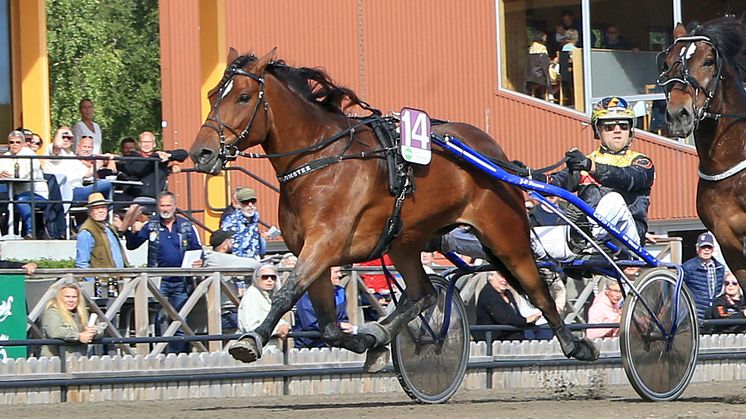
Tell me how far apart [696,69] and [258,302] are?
3.70 metres

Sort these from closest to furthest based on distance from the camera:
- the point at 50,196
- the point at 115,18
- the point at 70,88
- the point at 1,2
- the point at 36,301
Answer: the point at 36,301 < the point at 50,196 < the point at 1,2 < the point at 70,88 < the point at 115,18

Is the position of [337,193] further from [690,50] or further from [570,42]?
[570,42]

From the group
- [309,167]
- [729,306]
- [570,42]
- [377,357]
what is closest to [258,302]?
[377,357]

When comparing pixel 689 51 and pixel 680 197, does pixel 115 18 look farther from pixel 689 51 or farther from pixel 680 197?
pixel 689 51

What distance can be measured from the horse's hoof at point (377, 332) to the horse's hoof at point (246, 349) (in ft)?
3.60

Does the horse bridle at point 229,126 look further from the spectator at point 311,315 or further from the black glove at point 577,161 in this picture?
the spectator at point 311,315

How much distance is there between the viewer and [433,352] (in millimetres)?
9695

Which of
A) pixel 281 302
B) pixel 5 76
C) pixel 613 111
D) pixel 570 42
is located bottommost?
pixel 281 302

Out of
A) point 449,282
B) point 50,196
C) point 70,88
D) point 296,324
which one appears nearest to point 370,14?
point 50,196

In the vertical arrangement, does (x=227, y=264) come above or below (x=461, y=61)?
below

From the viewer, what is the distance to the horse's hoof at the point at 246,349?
8.12 m

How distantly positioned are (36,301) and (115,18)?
28.3 meters

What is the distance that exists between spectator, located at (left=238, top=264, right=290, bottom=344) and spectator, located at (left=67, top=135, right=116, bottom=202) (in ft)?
9.24

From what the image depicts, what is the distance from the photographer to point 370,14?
19.5 meters
